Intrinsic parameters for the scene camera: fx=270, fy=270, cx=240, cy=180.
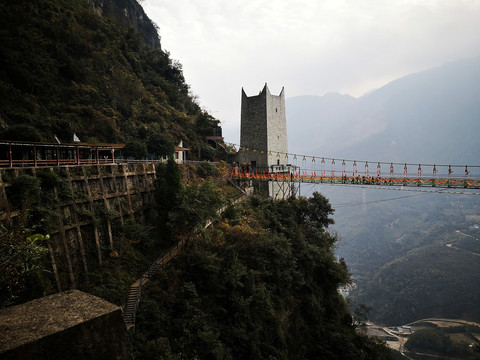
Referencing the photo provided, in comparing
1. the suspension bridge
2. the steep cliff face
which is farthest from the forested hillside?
the suspension bridge

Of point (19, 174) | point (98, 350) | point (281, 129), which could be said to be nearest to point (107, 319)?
point (98, 350)

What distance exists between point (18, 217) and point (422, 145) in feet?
548

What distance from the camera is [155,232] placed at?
14.7m

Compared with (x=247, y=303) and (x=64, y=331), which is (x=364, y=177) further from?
(x=64, y=331)

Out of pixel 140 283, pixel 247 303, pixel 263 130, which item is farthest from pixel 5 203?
pixel 263 130

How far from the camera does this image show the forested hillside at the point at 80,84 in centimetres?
1705

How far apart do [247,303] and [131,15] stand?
4517cm

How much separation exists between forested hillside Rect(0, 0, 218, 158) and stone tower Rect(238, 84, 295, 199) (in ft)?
15.3

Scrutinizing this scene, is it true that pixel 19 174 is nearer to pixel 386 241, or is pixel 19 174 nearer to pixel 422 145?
pixel 386 241

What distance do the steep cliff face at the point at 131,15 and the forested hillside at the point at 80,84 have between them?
13.7 inches

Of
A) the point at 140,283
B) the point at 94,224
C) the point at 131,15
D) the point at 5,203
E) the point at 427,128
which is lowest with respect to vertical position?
the point at 140,283

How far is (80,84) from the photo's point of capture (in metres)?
21.9

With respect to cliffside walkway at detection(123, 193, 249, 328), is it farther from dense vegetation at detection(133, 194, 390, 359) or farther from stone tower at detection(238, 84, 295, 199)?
stone tower at detection(238, 84, 295, 199)

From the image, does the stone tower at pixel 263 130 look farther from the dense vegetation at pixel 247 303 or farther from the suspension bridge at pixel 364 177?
the dense vegetation at pixel 247 303
